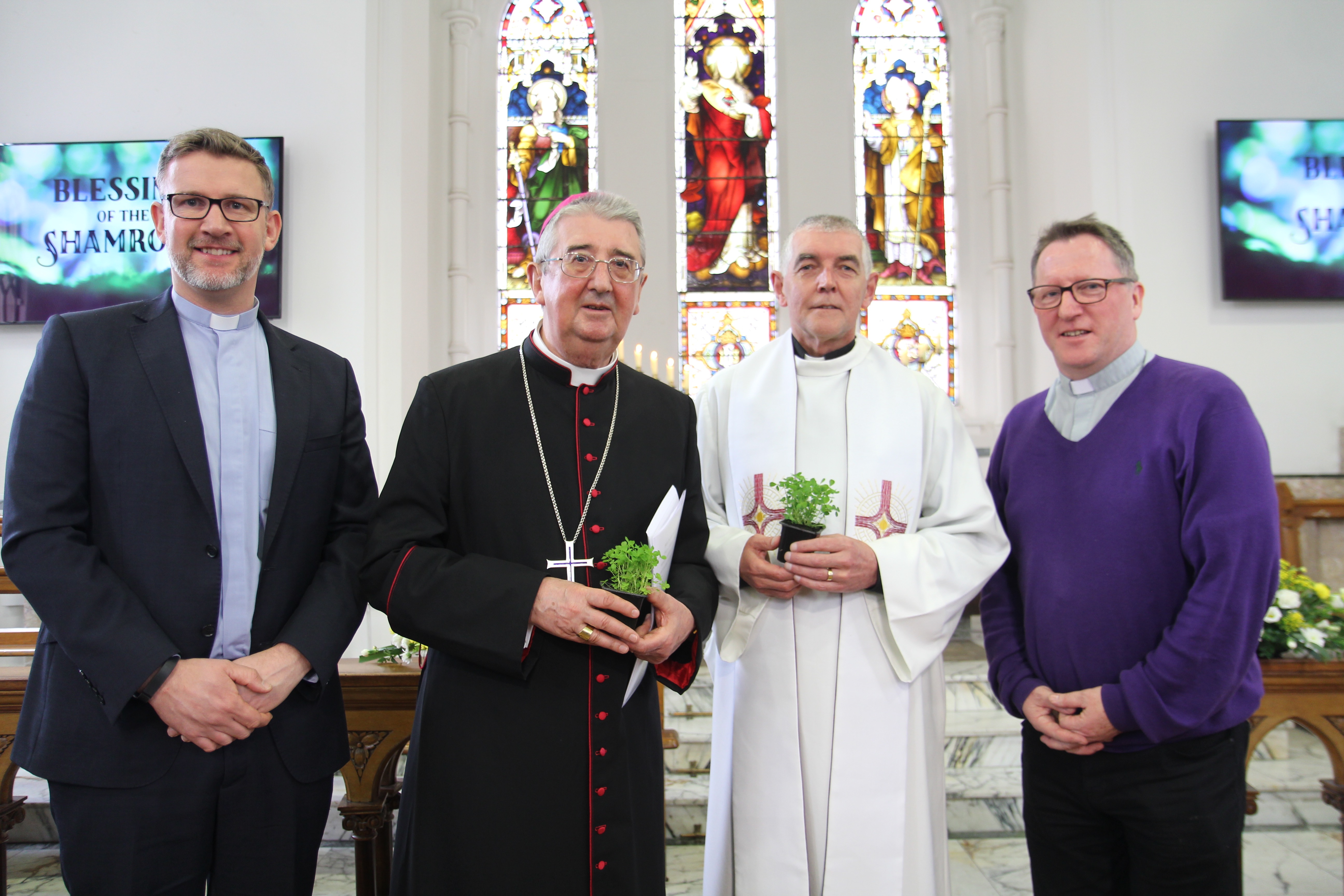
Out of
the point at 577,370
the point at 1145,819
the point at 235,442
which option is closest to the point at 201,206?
the point at 235,442

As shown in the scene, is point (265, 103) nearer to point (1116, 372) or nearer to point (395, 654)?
point (395, 654)

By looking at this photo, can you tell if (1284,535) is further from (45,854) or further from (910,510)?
(45,854)

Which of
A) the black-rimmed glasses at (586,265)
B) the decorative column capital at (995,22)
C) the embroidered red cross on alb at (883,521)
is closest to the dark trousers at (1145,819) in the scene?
the embroidered red cross on alb at (883,521)

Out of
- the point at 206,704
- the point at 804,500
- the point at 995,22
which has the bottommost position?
the point at 206,704

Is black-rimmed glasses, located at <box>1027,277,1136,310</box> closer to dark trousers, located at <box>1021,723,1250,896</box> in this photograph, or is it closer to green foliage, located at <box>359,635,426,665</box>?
dark trousers, located at <box>1021,723,1250,896</box>

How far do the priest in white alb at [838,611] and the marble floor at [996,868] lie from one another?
1413mm

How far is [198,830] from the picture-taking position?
5.99 ft

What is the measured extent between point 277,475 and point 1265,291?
268 inches

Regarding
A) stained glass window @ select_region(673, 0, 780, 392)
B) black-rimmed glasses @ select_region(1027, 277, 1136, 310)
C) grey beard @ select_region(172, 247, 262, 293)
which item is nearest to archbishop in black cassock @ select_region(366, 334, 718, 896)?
grey beard @ select_region(172, 247, 262, 293)

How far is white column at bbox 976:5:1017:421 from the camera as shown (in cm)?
807

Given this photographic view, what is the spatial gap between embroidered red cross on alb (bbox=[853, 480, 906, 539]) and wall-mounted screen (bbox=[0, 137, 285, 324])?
5.25 meters

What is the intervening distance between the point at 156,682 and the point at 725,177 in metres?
7.59

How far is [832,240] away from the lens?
2.65 m

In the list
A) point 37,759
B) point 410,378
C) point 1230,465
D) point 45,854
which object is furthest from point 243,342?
point 410,378
